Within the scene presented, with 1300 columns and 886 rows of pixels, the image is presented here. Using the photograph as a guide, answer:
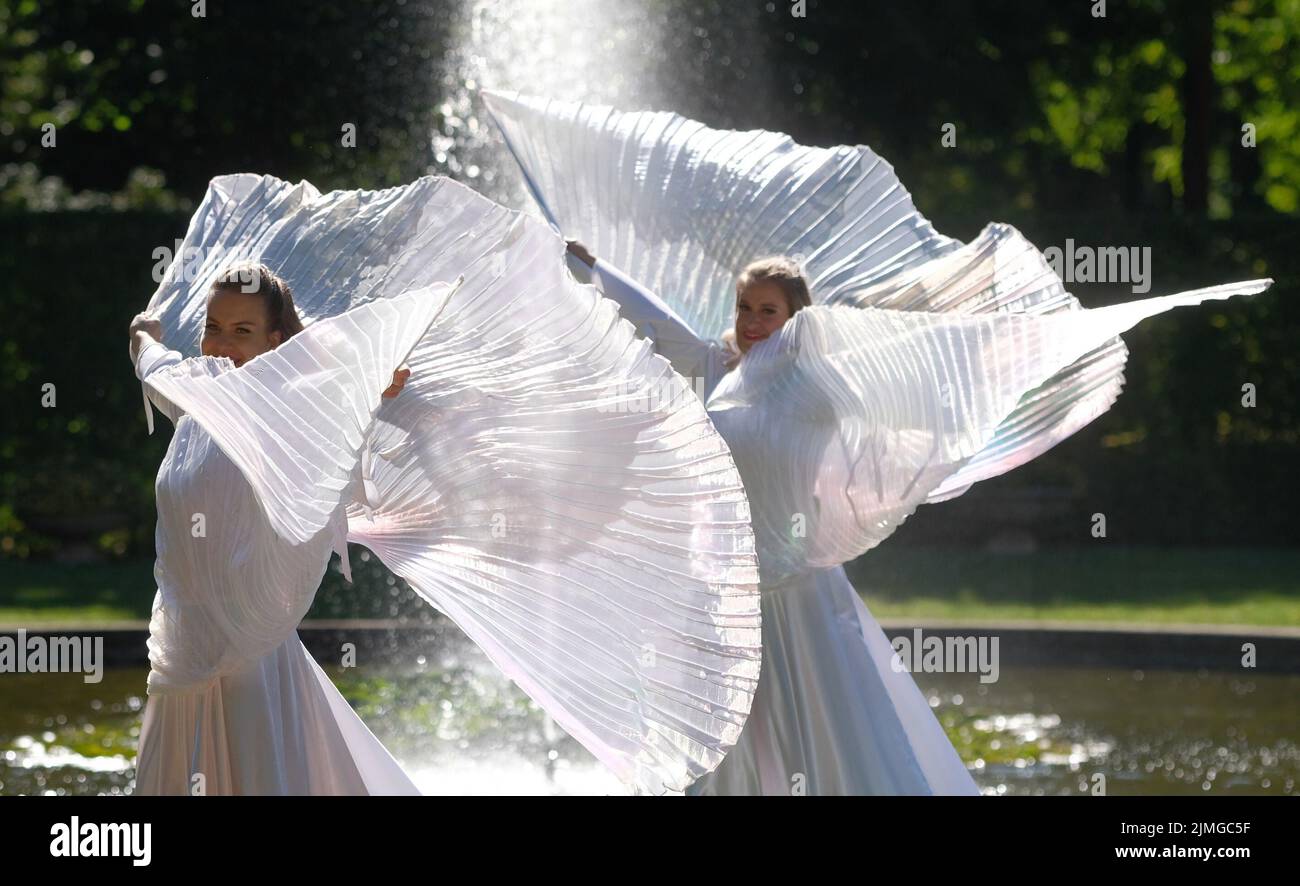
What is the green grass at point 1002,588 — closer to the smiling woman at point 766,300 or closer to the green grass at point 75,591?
the green grass at point 75,591

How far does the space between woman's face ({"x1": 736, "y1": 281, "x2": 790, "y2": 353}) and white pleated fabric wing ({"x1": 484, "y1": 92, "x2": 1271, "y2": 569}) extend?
0.33 feet

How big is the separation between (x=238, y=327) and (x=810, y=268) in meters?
2.21

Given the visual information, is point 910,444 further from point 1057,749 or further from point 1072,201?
point 1072,201

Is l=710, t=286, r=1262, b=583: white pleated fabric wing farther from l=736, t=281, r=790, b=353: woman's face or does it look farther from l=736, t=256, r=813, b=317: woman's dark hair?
l=736, t=256, r=813, b=317: woman's dark hair

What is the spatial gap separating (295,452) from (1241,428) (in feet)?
38.4

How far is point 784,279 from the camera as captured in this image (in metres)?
5.25

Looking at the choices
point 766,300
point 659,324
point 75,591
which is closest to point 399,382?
point 659,324

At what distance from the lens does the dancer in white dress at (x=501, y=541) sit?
12.9 feet

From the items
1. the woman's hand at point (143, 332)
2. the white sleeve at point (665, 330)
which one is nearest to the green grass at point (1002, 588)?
the white sleeve at point (665, 330)

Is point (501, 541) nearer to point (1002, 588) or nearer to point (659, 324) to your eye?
point (659, 324)

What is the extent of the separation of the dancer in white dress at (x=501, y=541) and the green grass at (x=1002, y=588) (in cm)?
660

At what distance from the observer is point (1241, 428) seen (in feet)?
45.7

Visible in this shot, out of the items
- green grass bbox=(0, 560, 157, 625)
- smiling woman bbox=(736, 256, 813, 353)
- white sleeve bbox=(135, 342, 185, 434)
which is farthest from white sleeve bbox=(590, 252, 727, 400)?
green grass bbox=(0, 560, 157, 625)

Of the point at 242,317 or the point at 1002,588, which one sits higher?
the point at 242,317
